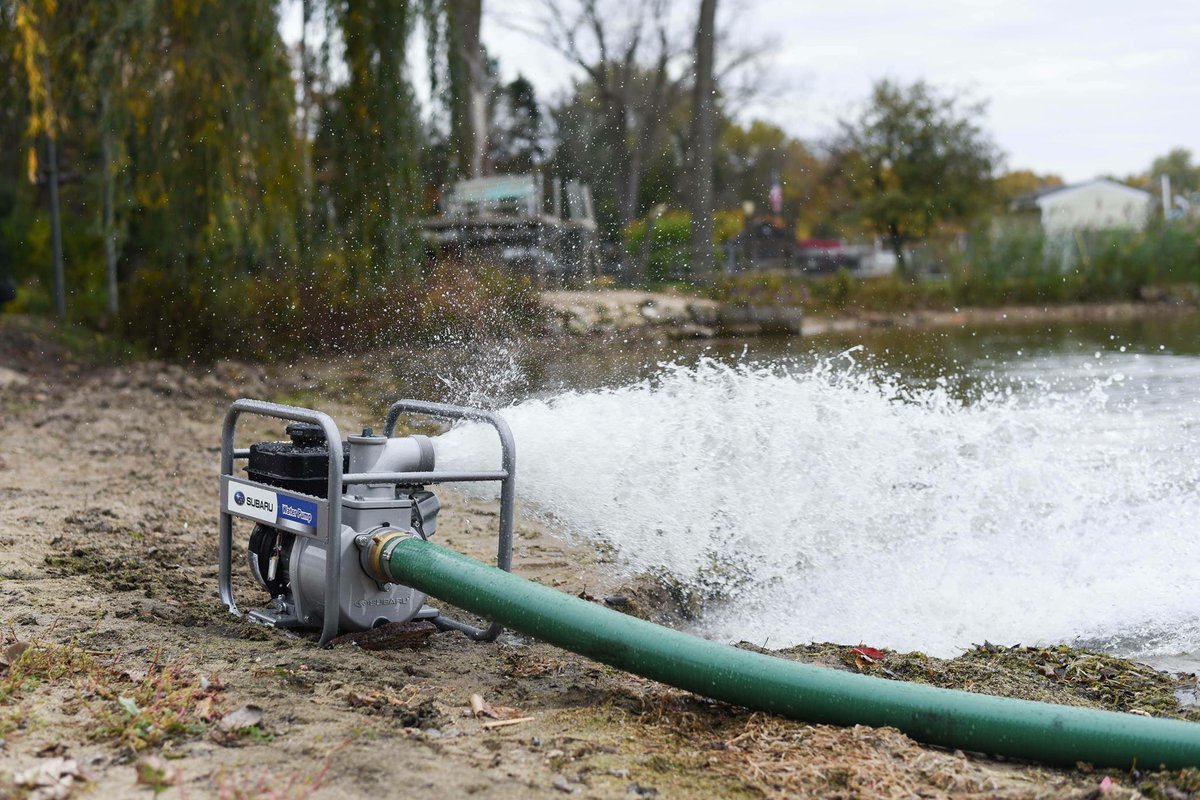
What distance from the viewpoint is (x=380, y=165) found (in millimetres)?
13852

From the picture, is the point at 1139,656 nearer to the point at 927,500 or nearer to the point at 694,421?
the point at 927,500

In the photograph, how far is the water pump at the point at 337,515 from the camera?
424 centimetres

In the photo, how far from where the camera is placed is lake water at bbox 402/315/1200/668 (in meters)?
5.52

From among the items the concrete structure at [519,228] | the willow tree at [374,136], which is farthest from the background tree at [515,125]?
the willow tree at [374,136]

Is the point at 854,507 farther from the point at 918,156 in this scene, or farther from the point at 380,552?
the point at 918,156

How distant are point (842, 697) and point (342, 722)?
4.72ft

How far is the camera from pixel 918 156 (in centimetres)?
4328

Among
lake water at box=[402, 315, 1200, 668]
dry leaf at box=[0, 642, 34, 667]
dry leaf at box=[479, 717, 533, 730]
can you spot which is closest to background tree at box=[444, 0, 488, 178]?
lake water at box=[402, 315, 1200, 668]

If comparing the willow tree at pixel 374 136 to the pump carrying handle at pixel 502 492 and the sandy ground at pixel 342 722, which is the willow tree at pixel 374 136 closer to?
the sandy ground at pixel 342 722

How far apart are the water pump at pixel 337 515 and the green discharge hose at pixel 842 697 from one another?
615 millimetres

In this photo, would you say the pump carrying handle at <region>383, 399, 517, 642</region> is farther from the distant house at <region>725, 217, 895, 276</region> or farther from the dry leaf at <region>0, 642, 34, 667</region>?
the distant house at <region>725, 217, 895, 276</region>

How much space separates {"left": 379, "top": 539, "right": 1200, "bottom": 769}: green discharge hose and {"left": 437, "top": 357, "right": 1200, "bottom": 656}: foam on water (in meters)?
1.73

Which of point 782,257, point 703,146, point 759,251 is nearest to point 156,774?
point 703,146

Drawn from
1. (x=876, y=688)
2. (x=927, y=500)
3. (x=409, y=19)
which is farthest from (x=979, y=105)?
(x=876, y=688)
